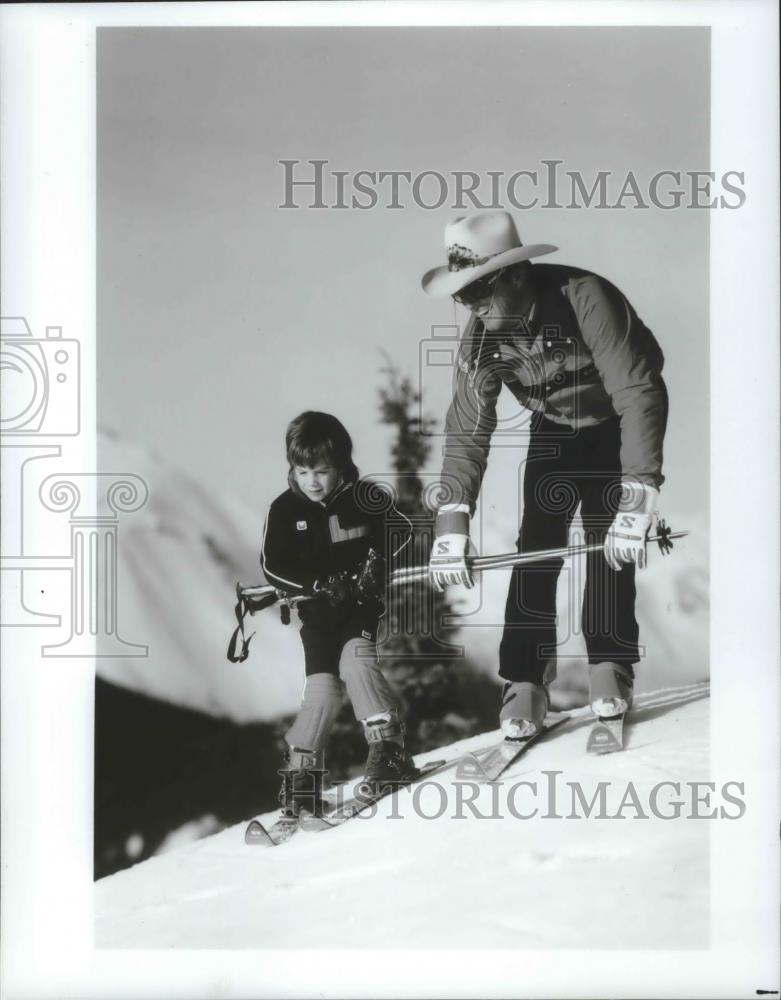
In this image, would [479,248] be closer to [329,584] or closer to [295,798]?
[329,584]

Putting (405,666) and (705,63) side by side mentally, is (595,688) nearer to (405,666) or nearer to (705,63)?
(405,666)

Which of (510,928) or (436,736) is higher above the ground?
(436,736)

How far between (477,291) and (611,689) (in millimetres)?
969

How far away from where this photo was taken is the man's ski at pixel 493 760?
226 cm

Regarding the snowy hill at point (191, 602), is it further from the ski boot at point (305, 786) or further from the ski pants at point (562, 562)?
the ski pants at point (562, 562)

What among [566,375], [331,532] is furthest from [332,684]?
[566,375]

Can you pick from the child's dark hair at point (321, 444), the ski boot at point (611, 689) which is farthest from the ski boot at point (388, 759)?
the child's dark hair at point (321, 444)

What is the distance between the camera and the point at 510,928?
2.21m

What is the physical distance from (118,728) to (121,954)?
52cm

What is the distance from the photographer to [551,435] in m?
2.27

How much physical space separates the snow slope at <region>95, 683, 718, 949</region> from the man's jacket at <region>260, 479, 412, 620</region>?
495mm

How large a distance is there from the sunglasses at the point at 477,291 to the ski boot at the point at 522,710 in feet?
2.93

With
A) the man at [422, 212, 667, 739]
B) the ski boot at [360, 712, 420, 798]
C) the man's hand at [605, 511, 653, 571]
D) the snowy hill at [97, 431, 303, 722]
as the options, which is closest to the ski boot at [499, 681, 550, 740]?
the man at [422, 212, 667, 739]

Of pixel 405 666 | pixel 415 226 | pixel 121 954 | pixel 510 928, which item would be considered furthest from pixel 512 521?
pixel 121 954
